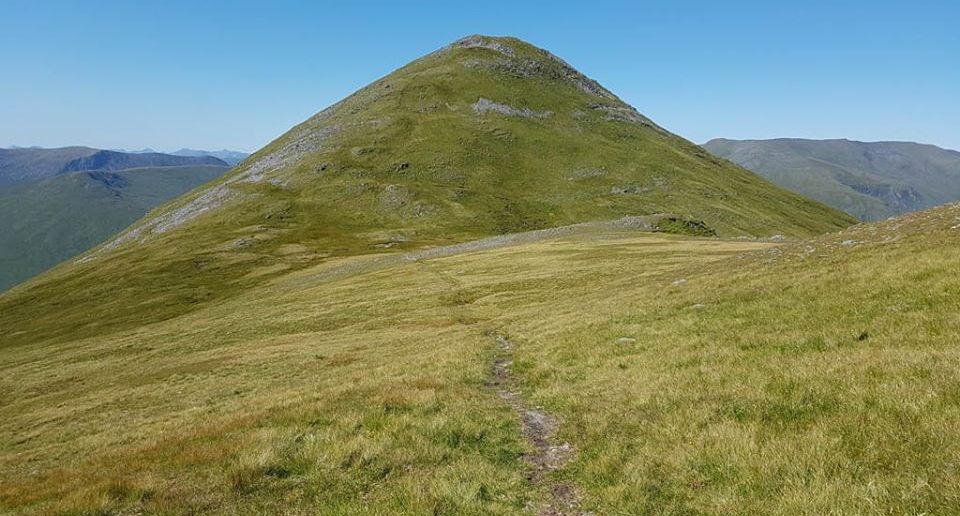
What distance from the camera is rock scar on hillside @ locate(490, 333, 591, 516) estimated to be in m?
10.7

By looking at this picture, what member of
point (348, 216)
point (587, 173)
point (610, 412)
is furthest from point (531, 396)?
point (587, 173)

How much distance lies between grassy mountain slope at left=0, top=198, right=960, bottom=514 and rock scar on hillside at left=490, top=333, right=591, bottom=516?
0.27m

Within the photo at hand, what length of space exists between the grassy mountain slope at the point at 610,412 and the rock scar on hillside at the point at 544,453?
267mm

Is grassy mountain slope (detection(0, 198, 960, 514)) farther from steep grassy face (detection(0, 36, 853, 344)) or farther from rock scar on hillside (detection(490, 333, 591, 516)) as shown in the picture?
steep grassy face (detection(0, 36, 853, 344))

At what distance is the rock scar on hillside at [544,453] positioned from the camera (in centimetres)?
1072

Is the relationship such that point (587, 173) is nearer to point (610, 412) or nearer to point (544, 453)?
point (610, 412)

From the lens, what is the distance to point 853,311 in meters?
20.0

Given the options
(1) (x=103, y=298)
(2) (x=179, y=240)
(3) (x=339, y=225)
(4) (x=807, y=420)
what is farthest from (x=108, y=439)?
(2) (x=179, y=240)

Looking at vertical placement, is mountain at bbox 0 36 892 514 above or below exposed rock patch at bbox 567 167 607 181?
below

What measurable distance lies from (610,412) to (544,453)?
8.13ft

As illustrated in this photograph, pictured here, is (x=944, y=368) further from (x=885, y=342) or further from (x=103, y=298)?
(x=103, y=298)

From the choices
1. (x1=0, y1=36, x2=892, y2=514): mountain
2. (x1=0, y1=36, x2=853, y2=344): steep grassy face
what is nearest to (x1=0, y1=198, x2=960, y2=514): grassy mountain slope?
(x1=0, y1=36, x2=892, y2=514): mountain

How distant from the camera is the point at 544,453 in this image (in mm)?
13633

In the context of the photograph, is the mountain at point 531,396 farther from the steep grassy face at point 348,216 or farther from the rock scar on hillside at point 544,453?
the steep grassy face at point 348,216
